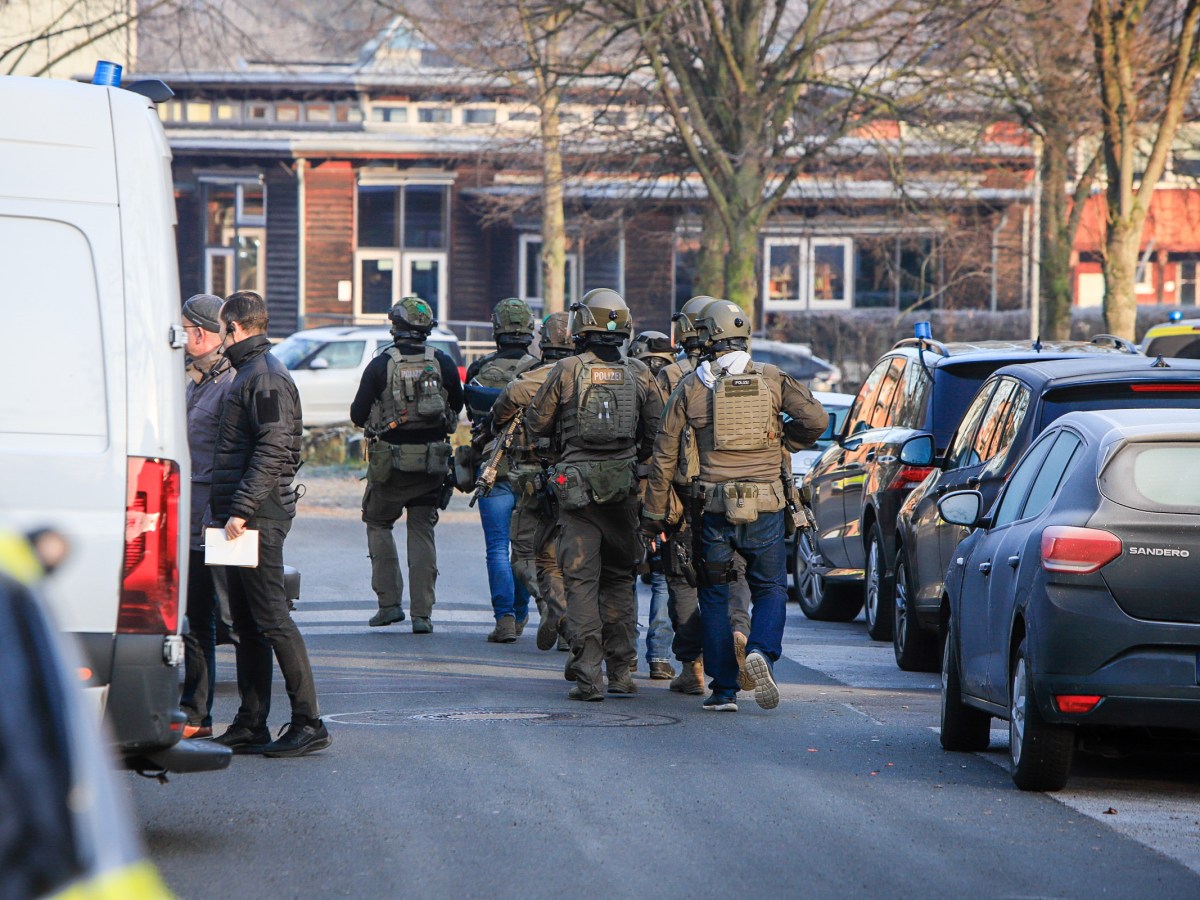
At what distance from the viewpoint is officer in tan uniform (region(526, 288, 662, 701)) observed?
30.2 ft

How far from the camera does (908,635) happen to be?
10.3 meters

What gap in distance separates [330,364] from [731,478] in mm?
21101

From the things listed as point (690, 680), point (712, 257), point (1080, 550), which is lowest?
point (690, 680)

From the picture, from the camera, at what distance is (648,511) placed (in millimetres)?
8953

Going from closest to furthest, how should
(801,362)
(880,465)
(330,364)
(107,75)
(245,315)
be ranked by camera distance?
(107,75), (245,315), (880,465), (330,364), (801,362)

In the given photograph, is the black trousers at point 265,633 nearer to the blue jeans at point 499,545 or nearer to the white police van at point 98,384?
the white police van at point 98,384

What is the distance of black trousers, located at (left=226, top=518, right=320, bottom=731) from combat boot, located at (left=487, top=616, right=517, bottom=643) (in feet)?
13.0

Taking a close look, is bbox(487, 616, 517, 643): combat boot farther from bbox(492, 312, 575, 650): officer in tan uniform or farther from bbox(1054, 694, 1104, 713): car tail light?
bbox(1054, 694, 1104, 713): car tail light

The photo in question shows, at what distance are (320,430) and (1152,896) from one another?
22.2 meters

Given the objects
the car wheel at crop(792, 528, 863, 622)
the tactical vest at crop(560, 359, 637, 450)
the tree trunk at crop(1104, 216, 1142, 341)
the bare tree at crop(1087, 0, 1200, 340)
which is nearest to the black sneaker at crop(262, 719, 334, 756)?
the tactical vest at crop(560, 359, 637, 450)

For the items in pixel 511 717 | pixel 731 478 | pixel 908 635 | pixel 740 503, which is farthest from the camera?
pixel 908 635

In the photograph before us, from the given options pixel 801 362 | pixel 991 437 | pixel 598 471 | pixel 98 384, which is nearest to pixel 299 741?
pixel 598 471

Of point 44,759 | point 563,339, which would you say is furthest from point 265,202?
point 44,759

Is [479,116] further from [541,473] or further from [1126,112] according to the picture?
[541,473]
